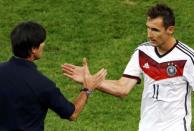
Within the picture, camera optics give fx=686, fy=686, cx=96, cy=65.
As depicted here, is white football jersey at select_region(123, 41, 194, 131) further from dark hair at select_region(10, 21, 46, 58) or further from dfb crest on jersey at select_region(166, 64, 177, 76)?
dark hair at select_region(10, 21, 46, 58)

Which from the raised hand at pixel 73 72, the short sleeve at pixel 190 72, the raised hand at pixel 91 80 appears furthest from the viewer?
the short sleeve at pixel 190 72

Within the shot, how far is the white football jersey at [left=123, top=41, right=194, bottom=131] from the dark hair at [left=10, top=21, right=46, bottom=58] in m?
2.27

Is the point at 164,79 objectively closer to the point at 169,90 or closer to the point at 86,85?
the point at 169,90

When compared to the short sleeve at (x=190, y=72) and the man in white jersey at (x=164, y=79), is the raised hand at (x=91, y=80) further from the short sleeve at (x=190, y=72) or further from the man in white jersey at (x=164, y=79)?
the short sleeve at (x=190, y=72)

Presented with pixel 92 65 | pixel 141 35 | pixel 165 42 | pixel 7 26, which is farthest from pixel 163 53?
pixel 7 26

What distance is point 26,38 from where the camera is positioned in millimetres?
7562

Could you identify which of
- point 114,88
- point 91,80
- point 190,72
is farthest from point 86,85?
point 190,72

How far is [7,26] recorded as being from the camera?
19.6 m

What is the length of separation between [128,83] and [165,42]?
2.71ft

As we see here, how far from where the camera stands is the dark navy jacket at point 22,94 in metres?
7.61

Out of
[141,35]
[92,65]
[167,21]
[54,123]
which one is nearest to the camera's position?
[167,21]

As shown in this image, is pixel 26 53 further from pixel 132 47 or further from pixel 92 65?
pixel 132 47

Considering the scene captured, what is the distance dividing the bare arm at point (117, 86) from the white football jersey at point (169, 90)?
0.28 metres

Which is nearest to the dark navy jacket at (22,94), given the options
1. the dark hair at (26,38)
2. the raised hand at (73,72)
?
the dark hair at (26,38)
